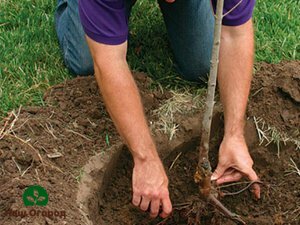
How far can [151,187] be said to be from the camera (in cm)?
229

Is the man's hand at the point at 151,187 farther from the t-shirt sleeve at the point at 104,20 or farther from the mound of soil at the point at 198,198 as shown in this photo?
the t-shirt sleeve at the point at 104,20

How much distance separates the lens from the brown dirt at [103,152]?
8.14 feet

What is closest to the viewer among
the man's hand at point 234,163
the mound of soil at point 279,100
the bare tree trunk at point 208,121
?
the bare tree trunk at point 208,121

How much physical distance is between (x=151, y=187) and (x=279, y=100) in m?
0.94

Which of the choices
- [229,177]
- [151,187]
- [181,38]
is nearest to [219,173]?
[229,177]

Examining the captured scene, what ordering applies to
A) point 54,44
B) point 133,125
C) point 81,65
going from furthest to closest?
point 54,44 → point 81,65 → point 133,125

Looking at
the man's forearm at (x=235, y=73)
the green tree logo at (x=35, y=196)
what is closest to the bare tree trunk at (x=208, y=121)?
the man's forearm at (x=235, y=73)

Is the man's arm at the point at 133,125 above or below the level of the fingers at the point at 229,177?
above

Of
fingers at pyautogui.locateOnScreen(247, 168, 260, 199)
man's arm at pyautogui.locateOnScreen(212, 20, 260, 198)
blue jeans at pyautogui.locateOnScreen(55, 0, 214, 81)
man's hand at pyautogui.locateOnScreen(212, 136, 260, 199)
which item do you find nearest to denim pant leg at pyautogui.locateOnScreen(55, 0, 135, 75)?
blue jeans at pyautogui.locateOnScreen(55, 0, 214, 81)

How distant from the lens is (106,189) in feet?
8.79

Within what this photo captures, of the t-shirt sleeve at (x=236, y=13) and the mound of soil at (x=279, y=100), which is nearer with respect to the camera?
the t-shirt sleeve at (x=236, y=13)

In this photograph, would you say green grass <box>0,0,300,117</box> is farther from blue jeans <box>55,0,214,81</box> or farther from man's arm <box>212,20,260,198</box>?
man's arm <box>212,20,260,198</box>

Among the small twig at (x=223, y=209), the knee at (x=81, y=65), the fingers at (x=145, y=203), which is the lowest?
the small twig at (x=223, y=209)

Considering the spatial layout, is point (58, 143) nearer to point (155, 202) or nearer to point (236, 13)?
point (155, 202)
